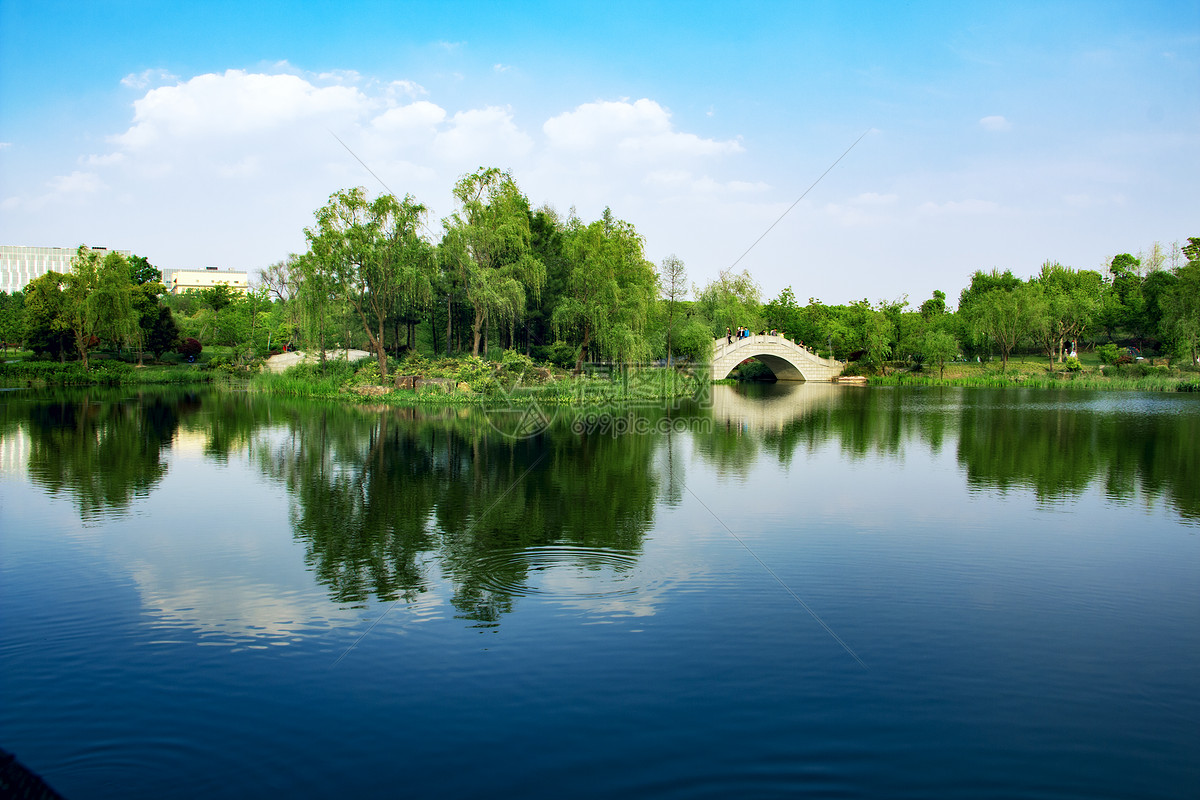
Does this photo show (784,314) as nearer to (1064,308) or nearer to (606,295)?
(1064,308)

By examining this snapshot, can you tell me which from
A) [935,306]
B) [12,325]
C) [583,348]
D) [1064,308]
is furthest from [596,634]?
[935,306]

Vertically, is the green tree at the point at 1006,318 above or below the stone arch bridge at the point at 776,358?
above

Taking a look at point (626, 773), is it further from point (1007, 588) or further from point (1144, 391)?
point (1144, 391)

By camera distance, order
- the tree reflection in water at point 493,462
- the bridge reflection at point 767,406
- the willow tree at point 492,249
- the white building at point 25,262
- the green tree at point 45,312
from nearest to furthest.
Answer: the tree reflection in water at point 493,462 → the bridge reflection at point 767,406 → the willow tree at point 492,249 → the green tree at point 45,312 → the white building at point 25,262

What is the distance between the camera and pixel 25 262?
162m

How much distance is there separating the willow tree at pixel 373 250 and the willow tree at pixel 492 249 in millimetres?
1652

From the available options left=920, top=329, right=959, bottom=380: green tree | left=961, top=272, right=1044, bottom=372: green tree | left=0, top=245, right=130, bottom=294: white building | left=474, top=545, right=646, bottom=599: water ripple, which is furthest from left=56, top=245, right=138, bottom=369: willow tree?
left=0, top=245, right=130, bottom=294: white building

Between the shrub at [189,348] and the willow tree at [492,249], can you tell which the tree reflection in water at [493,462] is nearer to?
the willow tree at [492,249]

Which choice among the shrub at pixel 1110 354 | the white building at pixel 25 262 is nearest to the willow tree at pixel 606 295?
the shrub at pixel 1110 354

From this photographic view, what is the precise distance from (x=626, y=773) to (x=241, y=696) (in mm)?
3003

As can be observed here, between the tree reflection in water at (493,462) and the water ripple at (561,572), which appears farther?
the tree reflection in water at (493,462)

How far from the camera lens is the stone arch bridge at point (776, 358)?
5106 cm

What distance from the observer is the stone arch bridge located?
168 ft

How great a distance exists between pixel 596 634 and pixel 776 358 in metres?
54.1
